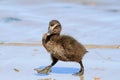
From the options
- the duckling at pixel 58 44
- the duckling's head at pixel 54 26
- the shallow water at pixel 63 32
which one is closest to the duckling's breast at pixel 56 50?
the duckling at pixel 58 44

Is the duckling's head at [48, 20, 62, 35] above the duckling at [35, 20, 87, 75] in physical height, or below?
above

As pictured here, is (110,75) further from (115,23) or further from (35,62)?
(115,23)

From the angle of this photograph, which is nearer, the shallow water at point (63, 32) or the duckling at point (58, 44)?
the duckling at point (58, 44)

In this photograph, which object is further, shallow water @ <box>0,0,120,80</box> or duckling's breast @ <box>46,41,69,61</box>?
shallow water @ <box>0,0,120,80</box>

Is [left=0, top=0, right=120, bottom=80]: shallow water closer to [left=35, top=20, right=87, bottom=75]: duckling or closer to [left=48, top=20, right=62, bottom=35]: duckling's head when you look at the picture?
[left=35, top=20, right=87, bottom=75]: duckling

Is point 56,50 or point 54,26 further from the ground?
point 54,26

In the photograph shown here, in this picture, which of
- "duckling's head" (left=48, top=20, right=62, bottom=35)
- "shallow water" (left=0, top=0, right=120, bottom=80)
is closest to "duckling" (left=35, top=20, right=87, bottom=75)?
"duckling's head" (left=48, top=20, right=62, bottom=35)

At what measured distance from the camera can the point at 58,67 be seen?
535 cm

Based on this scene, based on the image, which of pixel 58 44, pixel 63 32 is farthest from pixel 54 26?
pixel 63 32

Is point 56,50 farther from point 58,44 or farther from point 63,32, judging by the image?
point 63,32

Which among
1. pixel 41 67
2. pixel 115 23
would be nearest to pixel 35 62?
pixel 41 67

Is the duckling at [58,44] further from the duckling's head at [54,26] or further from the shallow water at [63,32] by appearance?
the shallow water at [63,32]

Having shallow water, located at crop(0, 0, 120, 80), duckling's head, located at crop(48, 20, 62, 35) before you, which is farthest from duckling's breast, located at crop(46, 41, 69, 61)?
shallow water, located at crop(0, 0, 120, 80)

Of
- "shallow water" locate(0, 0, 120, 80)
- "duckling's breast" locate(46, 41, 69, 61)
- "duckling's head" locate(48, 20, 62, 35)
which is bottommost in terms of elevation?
"shallow water" locate(0, 0, 120, 80)
